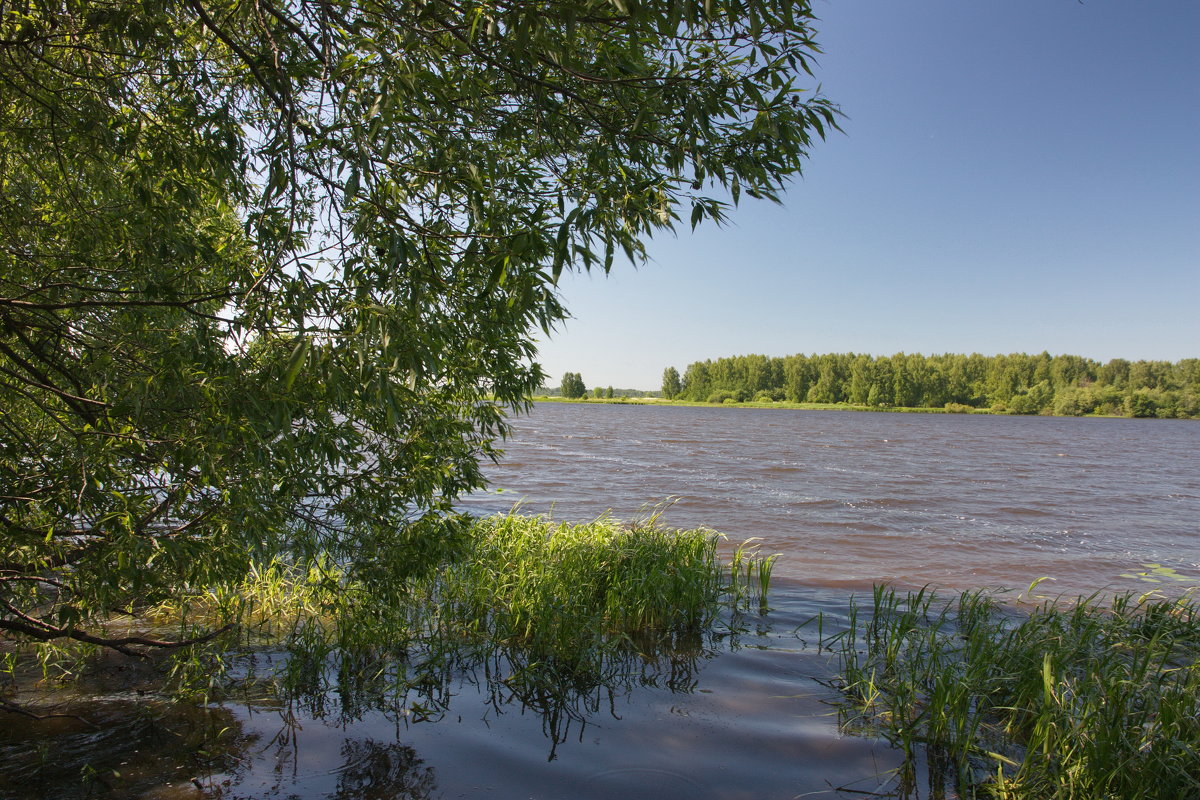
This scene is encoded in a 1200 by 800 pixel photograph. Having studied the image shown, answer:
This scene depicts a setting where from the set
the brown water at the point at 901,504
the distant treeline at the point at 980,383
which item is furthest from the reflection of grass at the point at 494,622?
the distant treeline at the point at 980,383

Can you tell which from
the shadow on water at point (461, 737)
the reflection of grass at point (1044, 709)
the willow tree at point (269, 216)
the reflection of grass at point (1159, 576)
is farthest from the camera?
the reflection of grass at point (1159, 576)

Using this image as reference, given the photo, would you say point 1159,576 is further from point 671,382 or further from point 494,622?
point 671,382

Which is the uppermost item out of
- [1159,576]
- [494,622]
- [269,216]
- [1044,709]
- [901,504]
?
[269,216]

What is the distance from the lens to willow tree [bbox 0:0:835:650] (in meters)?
3.62

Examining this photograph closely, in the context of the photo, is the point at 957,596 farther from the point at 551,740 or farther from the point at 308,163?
the point at 308,163

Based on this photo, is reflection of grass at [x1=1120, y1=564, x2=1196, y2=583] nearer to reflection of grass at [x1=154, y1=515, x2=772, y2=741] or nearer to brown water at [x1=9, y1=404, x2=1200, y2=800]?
brown water at [x1=9, y1=404, x2=1200, y2=800]

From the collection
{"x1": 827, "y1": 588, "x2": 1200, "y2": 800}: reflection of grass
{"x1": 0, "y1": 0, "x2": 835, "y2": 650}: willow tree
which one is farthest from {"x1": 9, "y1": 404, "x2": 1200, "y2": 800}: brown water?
{"x1": 0, "y1": 0, "x2": 835, "y2": 650}: willow tree

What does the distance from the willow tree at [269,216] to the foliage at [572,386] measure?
471ft

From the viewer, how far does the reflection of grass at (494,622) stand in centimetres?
632

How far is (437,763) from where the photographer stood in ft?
17.7

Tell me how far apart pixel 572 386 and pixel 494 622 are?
145 m

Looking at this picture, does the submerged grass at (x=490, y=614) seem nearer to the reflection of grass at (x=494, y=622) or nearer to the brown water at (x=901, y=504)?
the reflection of grass at (x=494, y=622)

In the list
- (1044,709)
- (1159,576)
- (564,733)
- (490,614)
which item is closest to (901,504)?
(1159,576)

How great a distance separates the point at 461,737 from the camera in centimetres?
577
